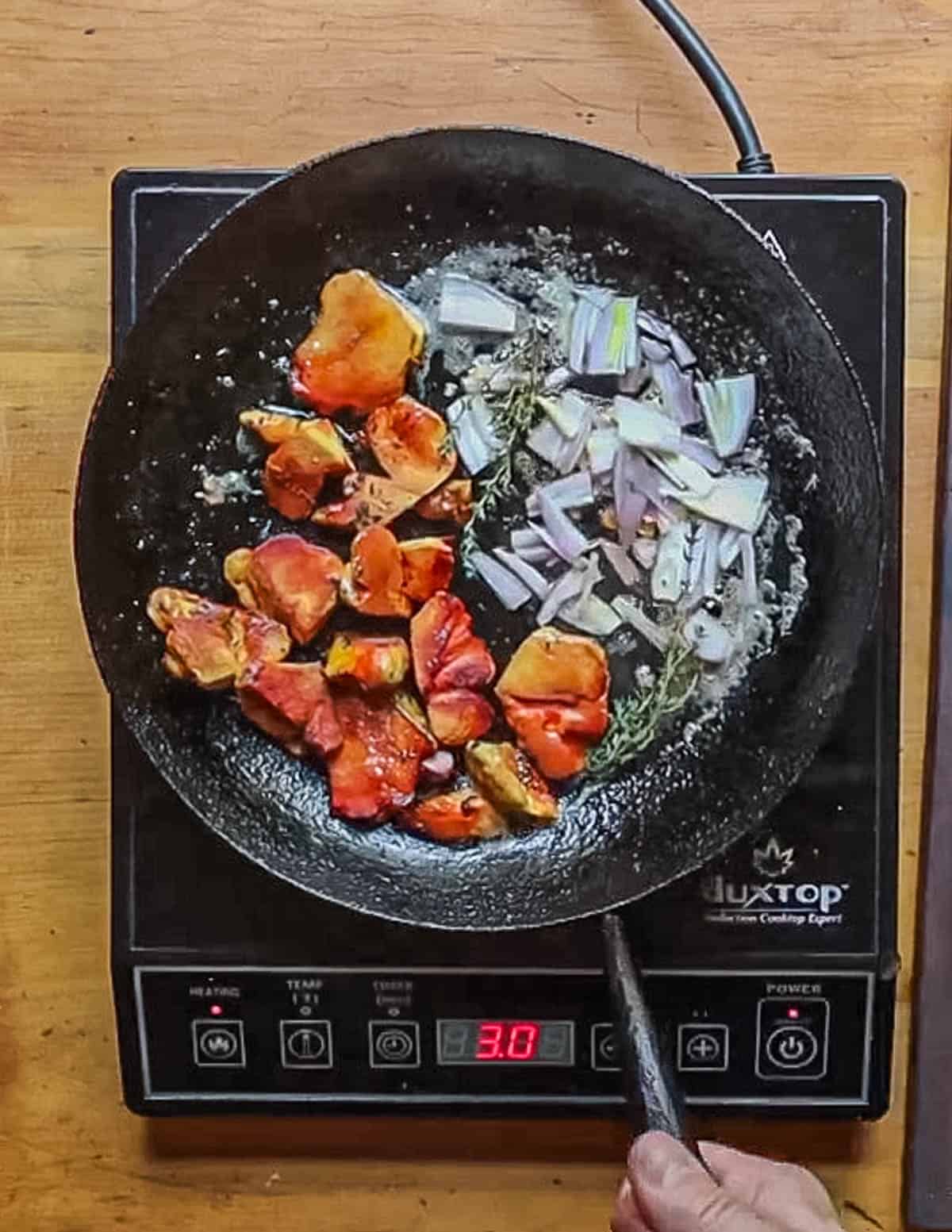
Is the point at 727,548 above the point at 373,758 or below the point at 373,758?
above

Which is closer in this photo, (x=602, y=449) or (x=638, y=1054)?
(x=638, y=1054)

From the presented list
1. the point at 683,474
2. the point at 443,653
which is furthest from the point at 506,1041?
the point at 683,474

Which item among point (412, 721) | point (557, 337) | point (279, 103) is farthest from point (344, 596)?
point (279, 103)

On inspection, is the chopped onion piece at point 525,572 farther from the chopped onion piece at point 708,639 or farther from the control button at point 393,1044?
the control button at point 393,1044

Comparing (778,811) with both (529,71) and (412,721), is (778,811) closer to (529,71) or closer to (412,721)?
(412,721)

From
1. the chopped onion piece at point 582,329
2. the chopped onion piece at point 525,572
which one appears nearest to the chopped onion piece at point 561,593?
the chopped onion piece at point 525,572

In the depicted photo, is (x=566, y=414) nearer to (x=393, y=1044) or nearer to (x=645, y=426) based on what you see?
(x=645, y=426)
